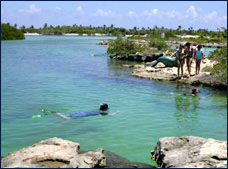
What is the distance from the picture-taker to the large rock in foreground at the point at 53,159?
5719mm

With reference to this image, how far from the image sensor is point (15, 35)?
81.7 metres

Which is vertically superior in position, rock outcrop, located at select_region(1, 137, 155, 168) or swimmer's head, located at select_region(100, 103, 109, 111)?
rock outcrop, located at select_region(1, 137, 155, 168)

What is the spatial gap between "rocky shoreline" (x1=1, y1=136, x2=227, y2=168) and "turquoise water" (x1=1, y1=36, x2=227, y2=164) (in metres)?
0.98

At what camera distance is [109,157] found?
268 inches

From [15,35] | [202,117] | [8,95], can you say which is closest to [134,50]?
[8,95]

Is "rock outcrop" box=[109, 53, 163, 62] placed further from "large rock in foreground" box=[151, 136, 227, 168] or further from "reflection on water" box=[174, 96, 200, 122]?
"large rock in foreground" box=[151, 136, 227, 168]

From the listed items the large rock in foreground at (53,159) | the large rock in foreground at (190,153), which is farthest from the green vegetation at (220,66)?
the large rock in foreground at (53,159)

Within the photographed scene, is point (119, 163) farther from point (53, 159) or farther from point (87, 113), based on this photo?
point (87, 113)

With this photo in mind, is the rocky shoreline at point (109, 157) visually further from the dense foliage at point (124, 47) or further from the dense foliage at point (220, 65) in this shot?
the dense foliage at point (124, 47)

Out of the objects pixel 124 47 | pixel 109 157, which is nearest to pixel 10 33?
pixel 124 47

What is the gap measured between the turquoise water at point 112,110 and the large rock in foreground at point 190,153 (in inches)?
30.6

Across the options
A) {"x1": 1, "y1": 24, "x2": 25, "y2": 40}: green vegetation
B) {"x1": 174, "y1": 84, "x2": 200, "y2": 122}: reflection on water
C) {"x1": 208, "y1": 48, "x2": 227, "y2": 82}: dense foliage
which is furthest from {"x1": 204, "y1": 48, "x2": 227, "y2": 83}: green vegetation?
{"x1": 1, "y1": 24, "x2": 25, "y2": 40}: green vegetation

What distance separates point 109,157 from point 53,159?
4.30 ft

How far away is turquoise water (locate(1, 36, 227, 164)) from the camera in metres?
8.74
